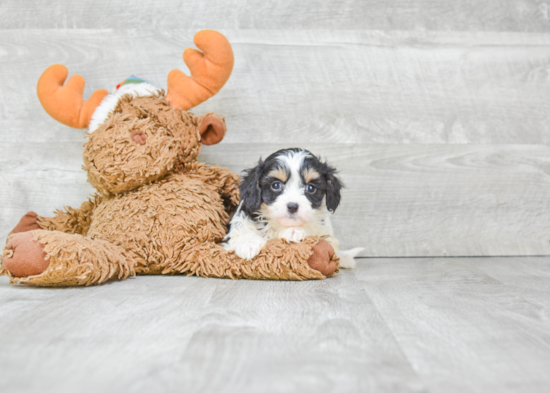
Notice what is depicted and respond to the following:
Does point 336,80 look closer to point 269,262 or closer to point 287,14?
point 287,14

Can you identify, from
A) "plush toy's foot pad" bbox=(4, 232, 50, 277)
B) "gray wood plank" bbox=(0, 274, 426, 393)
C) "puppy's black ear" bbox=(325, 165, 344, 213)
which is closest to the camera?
"gray wood plank" bbox=(0, 274, 426, 393)

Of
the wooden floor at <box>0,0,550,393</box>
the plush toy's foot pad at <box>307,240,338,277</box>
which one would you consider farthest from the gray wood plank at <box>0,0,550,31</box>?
the plush toy's foot pad at <box>307,240,338,277</box>

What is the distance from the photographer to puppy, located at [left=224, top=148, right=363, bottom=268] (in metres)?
1.60

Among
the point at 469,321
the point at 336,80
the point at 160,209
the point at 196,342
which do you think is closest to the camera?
the point at 196,342

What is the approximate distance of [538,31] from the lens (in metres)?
2.24

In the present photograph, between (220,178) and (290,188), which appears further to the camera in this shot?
(220,178)

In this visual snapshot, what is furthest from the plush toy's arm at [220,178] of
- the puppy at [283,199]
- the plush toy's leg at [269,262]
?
the plush toy's leg at [269,262]

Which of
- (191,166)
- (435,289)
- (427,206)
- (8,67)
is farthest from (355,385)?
(8,67)

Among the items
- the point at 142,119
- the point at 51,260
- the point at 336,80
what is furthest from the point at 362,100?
the point at 51,260

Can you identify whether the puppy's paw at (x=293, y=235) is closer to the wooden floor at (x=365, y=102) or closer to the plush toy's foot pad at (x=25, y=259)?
the wooden floor at (x=365, y=102)

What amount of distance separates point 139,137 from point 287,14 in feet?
3.18

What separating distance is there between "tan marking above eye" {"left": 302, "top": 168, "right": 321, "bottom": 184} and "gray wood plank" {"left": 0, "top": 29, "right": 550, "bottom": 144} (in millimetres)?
561

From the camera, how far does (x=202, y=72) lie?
1.71 m

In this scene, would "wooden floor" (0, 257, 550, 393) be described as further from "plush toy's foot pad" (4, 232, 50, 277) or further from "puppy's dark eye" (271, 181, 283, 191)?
"puppy's dark eye" (271, 181, 283, 191)
